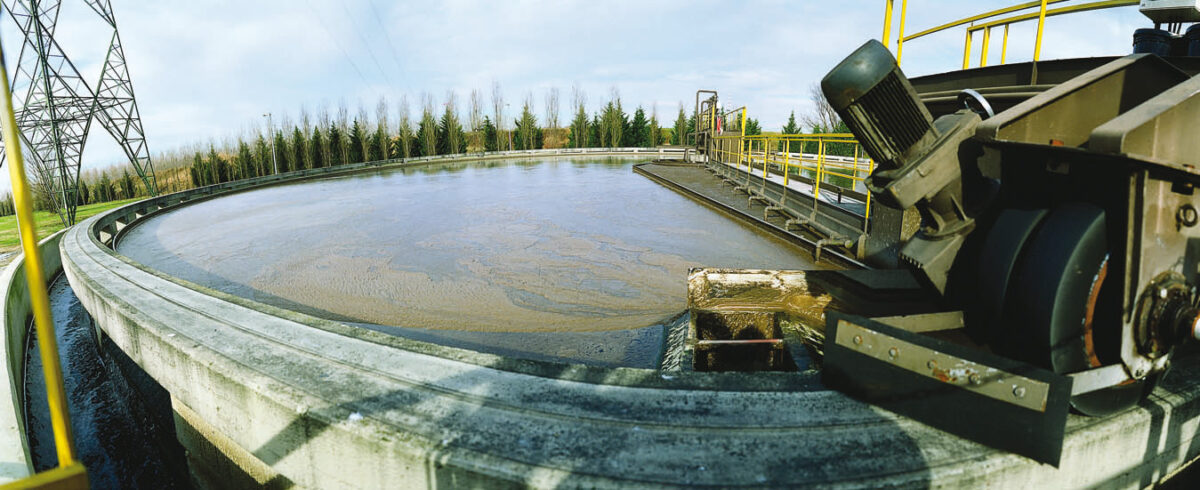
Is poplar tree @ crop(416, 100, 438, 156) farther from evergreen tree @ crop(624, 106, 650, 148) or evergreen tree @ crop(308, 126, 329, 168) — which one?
evergreen tree @ crop(624, 106, 650, 148)

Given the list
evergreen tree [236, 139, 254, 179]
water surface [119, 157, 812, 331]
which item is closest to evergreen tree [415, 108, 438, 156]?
evergreen tree [236, 139, 254, 179]

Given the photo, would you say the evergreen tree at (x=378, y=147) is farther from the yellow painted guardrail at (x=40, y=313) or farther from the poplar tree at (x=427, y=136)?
the yellow painted guardrail at (x=40, y=313)

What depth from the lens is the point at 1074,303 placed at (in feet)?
6.09

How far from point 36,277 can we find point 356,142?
42.7 metres

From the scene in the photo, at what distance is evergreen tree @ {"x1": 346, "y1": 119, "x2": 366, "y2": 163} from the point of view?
39625mm

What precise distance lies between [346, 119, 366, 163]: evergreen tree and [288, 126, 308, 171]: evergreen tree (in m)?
2.88

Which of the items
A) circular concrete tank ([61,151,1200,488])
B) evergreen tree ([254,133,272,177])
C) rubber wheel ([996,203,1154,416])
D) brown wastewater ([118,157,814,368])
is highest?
evergreen tree ([254,133,272,177])

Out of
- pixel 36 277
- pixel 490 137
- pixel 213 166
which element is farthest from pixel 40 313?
pixel 490 137

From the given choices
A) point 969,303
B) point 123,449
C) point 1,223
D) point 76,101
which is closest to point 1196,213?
point 969,303

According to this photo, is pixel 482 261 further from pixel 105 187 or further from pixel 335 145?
pixel 335 145

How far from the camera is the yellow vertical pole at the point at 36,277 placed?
4.45 feet

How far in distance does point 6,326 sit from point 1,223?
12.1 metres

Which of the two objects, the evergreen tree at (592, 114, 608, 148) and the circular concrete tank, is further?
the evergreen tree at (592, 114, 608, 148)

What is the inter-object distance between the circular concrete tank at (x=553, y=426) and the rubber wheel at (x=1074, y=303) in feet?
0.69
